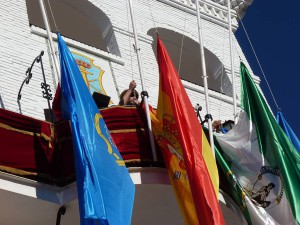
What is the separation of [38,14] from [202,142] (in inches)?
289

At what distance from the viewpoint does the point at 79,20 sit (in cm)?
1702

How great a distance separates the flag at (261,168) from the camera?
1095 centimetres

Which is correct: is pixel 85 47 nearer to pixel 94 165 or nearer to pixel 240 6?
pixel 94 165

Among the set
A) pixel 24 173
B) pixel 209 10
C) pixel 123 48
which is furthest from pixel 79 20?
pixel 24 173

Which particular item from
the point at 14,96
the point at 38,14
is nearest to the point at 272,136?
the point at 14,96

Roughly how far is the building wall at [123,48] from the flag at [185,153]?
2161 mm

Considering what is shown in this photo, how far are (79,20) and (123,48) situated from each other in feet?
7.68

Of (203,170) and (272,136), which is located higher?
(272,136)

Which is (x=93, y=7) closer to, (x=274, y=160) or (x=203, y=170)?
→ (x=274, y=160)

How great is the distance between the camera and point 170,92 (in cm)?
1100

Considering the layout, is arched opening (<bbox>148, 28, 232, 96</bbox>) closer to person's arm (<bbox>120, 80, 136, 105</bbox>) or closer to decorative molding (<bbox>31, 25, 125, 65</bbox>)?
decorative molding (<bbox>31, 25, 125, 65</bbox>)

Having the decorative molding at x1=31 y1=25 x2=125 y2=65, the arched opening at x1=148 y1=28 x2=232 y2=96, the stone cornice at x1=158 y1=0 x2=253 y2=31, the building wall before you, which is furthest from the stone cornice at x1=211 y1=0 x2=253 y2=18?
the decorative molding at x1=31 y1=25 x2=125 y2=65

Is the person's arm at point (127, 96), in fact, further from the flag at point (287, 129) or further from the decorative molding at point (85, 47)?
the flag at point (287, 129)

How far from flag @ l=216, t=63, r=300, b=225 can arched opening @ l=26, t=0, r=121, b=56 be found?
13.8 ft
